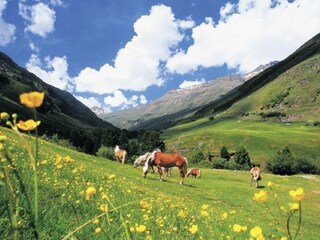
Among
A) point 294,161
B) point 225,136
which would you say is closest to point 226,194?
point 294,161

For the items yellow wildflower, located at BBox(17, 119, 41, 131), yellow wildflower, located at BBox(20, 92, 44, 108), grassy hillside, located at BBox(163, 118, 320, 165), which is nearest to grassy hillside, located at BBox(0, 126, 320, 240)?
yellow wildflower, located at BBox(17, 119, 41, 131)

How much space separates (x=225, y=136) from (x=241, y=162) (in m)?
54.9

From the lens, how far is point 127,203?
3.07 metres

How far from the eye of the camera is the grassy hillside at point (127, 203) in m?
4.63

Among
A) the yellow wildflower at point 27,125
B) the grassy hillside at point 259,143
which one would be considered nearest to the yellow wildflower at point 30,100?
the yellow wildflower at point 27,125

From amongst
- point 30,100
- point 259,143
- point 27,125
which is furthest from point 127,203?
point 259,143

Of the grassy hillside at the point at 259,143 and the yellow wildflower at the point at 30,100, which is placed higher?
the yellow wildflower at the point at 30,100

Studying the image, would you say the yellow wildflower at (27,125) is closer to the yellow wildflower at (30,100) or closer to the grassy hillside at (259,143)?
the yellow wildflower at (30,100)

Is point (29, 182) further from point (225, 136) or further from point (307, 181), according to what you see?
point (225, 136)

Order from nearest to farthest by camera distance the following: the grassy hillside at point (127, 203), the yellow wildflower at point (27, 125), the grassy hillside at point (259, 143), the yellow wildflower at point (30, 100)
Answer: the yellow wildflower at point (30, 100), the yellow wildflower at point (27, 125), the grassy hillside at point (127, 203), the grassy hillside at point (259, 143)

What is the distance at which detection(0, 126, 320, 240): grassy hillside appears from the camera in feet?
15.2

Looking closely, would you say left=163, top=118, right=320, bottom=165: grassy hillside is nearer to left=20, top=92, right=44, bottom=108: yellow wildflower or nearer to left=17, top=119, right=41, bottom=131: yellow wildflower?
left=17, top=119, right=41, bottom=131: yellow wildflower

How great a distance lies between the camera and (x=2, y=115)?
7.82ft

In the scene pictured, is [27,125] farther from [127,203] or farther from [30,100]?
[127,203]
